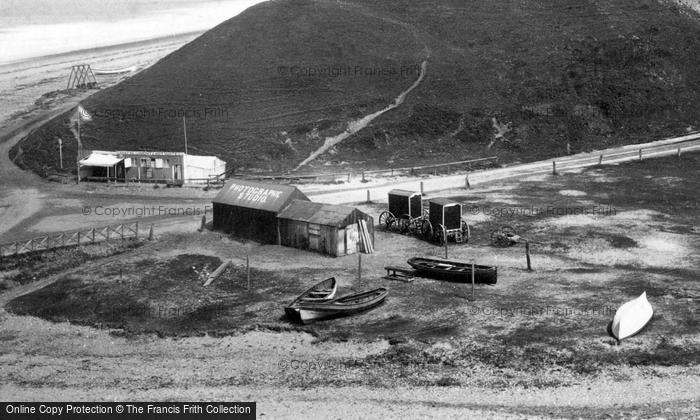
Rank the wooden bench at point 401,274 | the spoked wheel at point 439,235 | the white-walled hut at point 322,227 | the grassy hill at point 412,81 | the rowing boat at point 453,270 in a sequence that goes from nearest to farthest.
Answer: the rowing boat at point 453,270, the wooden bench at point 401,274, the white-walled hut at point 322,227, the spoked wheel at point 439,235, the grassy hill at point 412,81

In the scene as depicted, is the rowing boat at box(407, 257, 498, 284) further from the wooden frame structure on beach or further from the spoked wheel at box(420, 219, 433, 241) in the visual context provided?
the wooden frame structure on beach

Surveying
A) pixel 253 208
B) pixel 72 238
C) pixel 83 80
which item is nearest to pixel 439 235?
pixel 253 208

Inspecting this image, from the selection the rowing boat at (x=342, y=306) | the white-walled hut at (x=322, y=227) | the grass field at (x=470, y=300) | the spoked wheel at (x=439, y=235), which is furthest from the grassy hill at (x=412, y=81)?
the rowing boat at (x=342, y=306)

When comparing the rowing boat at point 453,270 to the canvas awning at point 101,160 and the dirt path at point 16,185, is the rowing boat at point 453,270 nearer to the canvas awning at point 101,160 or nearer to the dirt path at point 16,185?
the dirt path at point 16,185

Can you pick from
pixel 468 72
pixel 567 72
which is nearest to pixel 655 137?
pixel 567 72

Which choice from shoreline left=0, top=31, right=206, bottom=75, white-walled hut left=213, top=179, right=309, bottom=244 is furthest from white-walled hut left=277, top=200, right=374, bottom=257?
shoreline left=0, top=31, right=206, bottom=75

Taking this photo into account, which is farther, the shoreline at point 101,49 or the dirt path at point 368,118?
the shoreline at point 101,49
